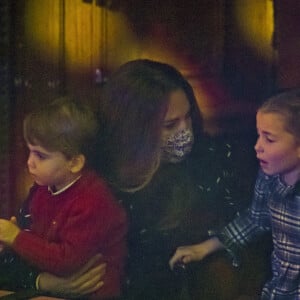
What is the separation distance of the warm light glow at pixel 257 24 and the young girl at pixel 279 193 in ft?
0.32

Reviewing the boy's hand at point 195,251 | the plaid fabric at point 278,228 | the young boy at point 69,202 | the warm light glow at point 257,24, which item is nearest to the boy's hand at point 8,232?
the young boy at point 69,202

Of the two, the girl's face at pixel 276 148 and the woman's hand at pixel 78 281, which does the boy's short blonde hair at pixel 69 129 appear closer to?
the woman's hand at pixel 78 281

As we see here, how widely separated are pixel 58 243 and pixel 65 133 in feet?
0.70

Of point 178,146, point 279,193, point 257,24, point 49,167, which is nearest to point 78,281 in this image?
point 49,167

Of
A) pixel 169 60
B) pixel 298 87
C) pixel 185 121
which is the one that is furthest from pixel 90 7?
pixel 298 87

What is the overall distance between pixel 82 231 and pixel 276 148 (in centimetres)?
41

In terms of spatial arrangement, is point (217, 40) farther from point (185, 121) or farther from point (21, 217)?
point (21, 217)

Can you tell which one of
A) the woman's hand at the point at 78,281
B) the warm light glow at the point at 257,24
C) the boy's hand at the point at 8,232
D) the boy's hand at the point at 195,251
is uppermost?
the warm light glow at the point at 257,24

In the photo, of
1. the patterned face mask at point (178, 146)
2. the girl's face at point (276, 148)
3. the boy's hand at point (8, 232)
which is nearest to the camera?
the girl's face at point (276, 148)

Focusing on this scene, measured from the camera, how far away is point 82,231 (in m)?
A: 1.39

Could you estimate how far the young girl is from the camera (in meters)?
1.23

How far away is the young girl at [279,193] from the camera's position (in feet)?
4.03

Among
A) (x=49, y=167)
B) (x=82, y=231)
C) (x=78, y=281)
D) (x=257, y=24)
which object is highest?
(x=257, y=24)

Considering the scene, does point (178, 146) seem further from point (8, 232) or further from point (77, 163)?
point (8, 232)
